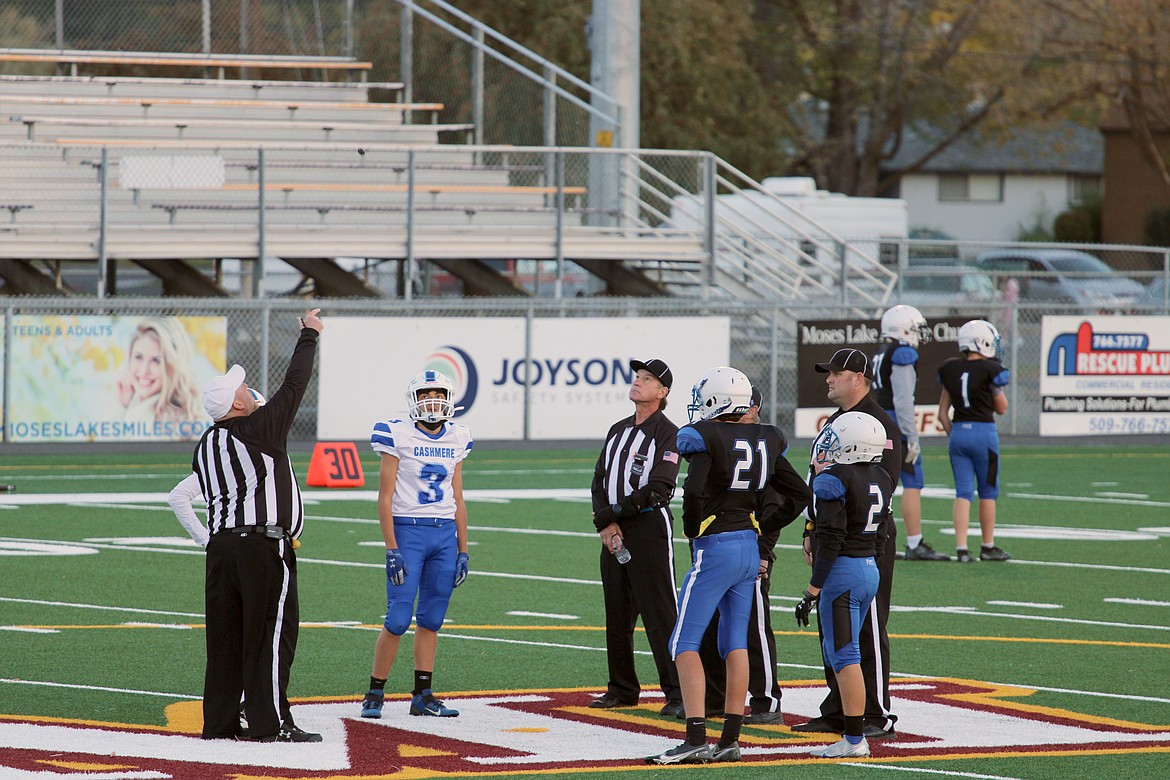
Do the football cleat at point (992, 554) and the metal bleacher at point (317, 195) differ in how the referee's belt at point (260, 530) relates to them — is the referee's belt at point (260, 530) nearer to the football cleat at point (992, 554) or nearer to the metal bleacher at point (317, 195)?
the football cleat at point (992, 554)

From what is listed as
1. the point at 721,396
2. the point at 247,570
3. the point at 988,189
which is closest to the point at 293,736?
the point at 247,570

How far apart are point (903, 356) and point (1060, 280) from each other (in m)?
26.0

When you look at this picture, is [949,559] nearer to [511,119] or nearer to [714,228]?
[714,228]

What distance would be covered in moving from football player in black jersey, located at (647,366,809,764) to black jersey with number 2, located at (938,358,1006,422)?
6.30 meters

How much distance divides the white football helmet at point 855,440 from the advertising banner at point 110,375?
1433cm

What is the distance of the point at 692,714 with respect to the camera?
7480 mm

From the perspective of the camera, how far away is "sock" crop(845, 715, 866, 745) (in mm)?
7578

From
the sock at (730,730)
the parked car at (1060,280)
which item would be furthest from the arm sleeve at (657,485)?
the parked car at (1060,280)

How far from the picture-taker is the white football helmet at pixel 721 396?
776 cm

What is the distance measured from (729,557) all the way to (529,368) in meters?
15.1

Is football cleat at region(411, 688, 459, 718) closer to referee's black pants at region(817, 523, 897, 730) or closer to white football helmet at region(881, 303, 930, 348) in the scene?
referee's black pants at region(817, 523, 897, 730)

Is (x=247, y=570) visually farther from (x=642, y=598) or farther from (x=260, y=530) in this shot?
(x=642, y=598)

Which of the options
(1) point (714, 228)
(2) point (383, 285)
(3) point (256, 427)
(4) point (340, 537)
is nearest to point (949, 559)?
(4) point (340, 537)

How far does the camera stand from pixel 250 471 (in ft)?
25.5
